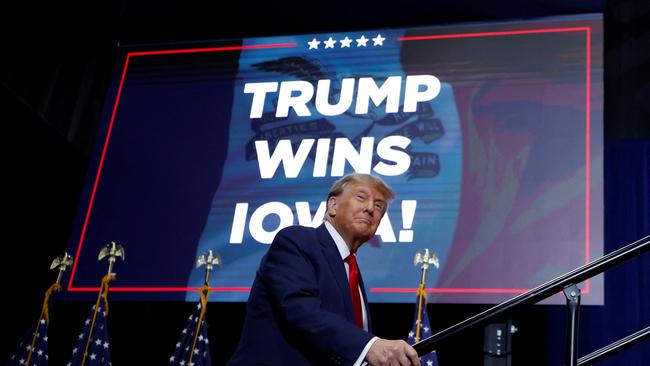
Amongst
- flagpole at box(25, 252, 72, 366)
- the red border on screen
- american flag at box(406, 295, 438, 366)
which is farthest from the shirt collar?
flagpole at box(25, 252, 72, 366)

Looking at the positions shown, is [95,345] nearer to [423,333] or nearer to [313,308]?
[423,333]

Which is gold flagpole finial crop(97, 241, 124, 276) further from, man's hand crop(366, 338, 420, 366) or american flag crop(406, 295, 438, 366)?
man's hand crop(366, 338, 420, 366)

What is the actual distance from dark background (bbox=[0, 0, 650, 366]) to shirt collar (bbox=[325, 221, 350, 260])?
2.86 m

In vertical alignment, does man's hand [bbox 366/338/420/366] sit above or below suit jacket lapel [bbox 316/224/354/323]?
below

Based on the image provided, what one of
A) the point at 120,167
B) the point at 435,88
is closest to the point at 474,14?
the point at 435,88

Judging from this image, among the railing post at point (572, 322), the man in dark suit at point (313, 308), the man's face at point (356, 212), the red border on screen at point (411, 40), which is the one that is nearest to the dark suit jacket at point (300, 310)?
the man in dark suit at point (313, 308)

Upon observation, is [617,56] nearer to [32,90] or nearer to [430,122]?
[430,122]

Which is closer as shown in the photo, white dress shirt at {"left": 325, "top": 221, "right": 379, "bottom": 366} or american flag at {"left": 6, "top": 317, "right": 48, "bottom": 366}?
white dress shirt at {"left": 325, "top": 221, "right": 379, "bottom": 366}

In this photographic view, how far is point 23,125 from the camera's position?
19.8 feet

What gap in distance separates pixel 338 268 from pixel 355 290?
12 cm

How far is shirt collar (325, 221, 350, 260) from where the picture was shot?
271 cm

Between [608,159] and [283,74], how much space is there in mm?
2165

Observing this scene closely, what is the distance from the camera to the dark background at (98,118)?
5.48 metres

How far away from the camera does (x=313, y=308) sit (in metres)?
2.34
